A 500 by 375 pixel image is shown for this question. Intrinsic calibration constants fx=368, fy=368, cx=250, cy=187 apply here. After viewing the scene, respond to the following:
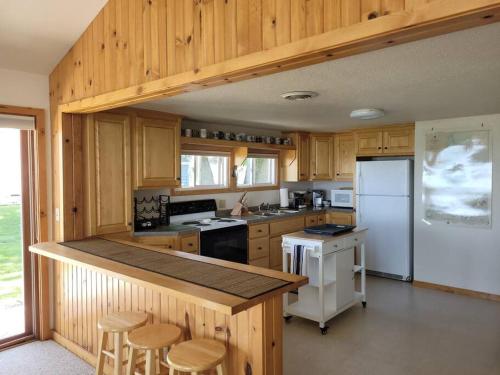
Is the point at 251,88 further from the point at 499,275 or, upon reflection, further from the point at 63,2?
the point at 499,275

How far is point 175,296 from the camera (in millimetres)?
1851

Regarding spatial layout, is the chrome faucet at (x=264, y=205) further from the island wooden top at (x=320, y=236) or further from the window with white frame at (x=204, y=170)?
the island wooden top at (x=320, y=236)

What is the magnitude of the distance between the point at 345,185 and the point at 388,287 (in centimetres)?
190

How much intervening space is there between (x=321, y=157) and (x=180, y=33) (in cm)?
419

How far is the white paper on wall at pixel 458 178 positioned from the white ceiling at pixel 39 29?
4.01 metres

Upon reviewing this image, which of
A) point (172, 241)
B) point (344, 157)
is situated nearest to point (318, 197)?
point (344, 157)

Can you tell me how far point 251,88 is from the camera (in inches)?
112

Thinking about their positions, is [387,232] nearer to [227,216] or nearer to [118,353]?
[227,216]

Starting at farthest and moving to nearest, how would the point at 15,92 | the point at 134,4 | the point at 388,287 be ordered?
1. the point at 388,287
2. the point at 15,92
3. the point at 134,4

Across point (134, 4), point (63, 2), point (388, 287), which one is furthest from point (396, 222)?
point (63, 2)

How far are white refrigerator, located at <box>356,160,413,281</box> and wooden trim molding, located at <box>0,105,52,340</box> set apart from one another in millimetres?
3963

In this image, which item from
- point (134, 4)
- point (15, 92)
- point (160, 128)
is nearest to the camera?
point (134, 4)

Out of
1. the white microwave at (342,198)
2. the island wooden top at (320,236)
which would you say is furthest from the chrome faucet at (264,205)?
the island wooden top at (320,236)

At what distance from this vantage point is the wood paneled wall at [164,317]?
187cm
